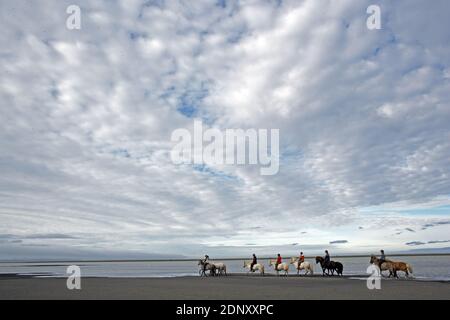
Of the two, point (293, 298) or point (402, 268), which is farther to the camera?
point (402, 268)
